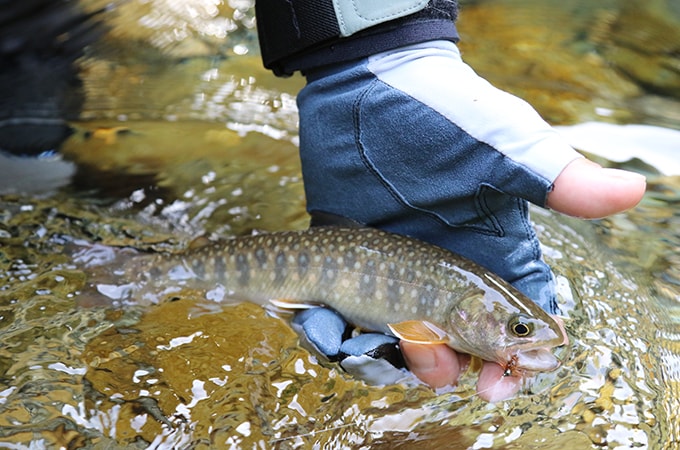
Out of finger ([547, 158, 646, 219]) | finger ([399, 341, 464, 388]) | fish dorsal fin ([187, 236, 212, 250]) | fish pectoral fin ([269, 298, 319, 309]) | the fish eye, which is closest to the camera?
finger ([547, 158, 646, 219])

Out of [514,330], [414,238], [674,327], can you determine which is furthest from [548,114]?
[514,330]

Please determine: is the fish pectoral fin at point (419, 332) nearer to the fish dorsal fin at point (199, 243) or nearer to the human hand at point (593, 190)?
the human hand at point (593, 190)

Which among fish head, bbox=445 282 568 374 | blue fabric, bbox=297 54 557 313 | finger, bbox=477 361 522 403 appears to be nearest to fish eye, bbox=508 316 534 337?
fish head, bbox=445 282 568 374

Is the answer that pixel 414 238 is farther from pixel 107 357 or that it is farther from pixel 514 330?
pixel 107 357

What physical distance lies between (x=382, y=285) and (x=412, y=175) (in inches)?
14.3

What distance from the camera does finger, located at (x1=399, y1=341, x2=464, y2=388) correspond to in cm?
216

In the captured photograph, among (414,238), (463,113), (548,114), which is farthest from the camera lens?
(548,114)

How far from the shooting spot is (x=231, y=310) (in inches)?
103

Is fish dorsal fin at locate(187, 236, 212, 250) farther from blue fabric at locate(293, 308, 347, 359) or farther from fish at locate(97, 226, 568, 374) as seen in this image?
blue fabric at locate(293, 308, 347, 359)

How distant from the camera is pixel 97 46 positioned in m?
4.38

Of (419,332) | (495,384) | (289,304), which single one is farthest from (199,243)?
(495,384)

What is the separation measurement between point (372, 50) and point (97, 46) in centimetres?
261

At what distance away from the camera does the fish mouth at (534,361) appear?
81.1 inches

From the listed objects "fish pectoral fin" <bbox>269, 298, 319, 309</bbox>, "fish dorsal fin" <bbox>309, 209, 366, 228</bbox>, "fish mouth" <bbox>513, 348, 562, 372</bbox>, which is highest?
"fish dorsal fin" <bbox>309, 209, 366, 228</bbox>
